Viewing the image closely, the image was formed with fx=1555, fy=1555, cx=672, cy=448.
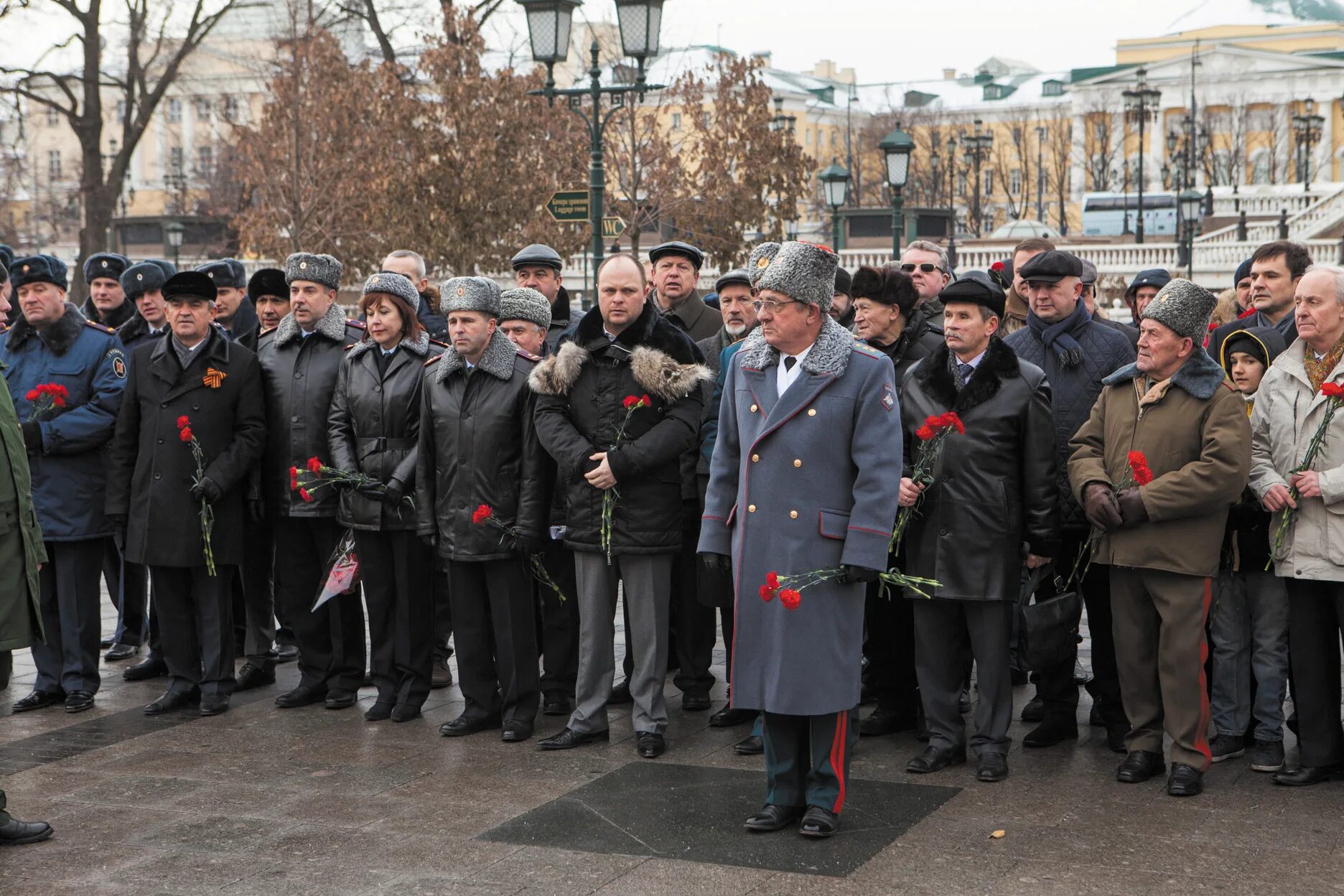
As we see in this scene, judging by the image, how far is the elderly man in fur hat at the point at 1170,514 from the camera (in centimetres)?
644

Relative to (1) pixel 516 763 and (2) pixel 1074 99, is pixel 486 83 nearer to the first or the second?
(1) pixel 516 763

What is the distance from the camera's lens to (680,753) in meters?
7.23

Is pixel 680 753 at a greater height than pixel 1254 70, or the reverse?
pixel 1254 70

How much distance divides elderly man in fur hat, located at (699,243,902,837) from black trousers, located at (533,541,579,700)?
7.42 ft

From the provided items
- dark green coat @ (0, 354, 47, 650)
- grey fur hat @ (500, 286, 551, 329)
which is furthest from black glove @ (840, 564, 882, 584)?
dark green coat @ (0, 354, 47, 650)

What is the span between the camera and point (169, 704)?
8266mm

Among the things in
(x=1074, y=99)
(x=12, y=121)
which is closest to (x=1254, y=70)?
(x=1074, y=99)

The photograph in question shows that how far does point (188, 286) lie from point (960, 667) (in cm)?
447

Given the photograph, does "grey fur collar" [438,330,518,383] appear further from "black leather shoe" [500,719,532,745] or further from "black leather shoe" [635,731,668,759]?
"black leather shoe" [635,731,668,759]

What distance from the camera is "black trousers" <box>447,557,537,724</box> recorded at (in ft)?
25.1

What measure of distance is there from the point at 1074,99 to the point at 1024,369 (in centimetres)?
8293

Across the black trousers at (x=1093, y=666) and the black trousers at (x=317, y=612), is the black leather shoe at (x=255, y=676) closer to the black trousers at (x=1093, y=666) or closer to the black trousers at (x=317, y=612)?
the black trousers at (x=317, y=612)

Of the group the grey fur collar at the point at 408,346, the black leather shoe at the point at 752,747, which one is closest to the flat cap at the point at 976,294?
the black leather shoe at the point at 752,747

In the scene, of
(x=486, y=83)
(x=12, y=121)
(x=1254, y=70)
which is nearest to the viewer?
(x=486, y=83)
